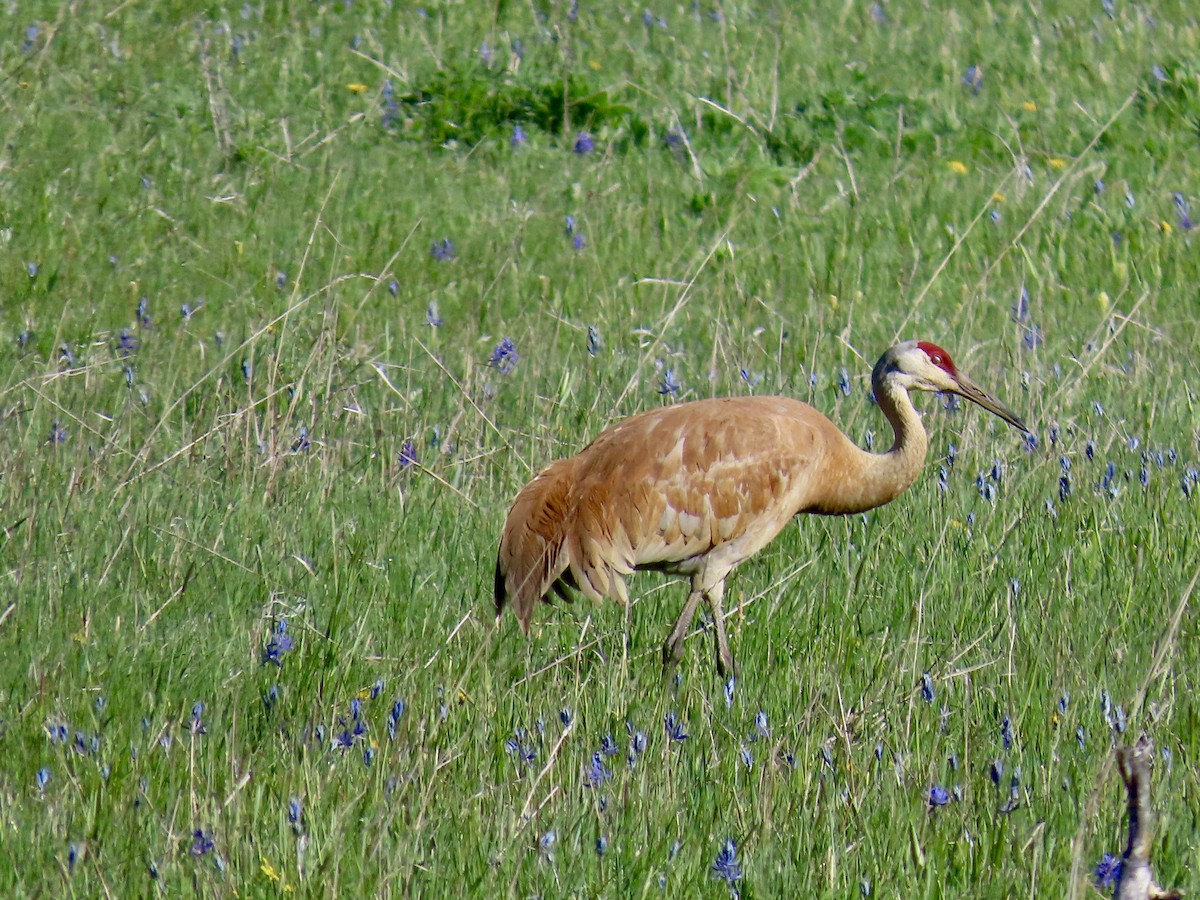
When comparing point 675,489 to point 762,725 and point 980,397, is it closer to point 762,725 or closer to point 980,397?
point 980,397

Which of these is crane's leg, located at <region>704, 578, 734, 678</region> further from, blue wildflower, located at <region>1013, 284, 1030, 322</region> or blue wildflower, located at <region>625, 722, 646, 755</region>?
blue wildflower, located at <region>1013, 284, 1030, 322</region>

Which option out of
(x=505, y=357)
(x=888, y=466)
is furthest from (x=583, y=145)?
(x=888, y=466)

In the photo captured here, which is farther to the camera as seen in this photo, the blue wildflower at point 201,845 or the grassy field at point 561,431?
the grassy field at point 561,431

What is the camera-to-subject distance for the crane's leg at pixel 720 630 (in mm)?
4438

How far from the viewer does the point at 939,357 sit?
17.6 ft

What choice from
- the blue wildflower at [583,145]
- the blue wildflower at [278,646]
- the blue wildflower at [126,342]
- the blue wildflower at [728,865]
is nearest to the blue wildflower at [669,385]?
the blue wildflower at [126,342]

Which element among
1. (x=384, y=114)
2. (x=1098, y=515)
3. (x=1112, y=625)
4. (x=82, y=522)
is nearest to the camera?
(x=1112, y=625)

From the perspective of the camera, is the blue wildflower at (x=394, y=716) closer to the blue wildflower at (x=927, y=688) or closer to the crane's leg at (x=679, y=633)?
the crane's leg at (x=679, y=633)

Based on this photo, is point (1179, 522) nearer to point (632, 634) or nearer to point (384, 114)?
point (632, 634)

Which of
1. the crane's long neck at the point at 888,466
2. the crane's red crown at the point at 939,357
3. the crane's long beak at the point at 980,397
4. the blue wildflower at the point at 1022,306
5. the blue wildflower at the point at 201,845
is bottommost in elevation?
the blue wildflower at the point at 1022,306

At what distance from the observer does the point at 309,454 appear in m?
5.53

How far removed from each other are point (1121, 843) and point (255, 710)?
1.90 meters

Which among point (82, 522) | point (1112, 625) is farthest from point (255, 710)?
point (1112, 625)

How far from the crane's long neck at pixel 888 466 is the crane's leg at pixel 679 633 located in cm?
56
